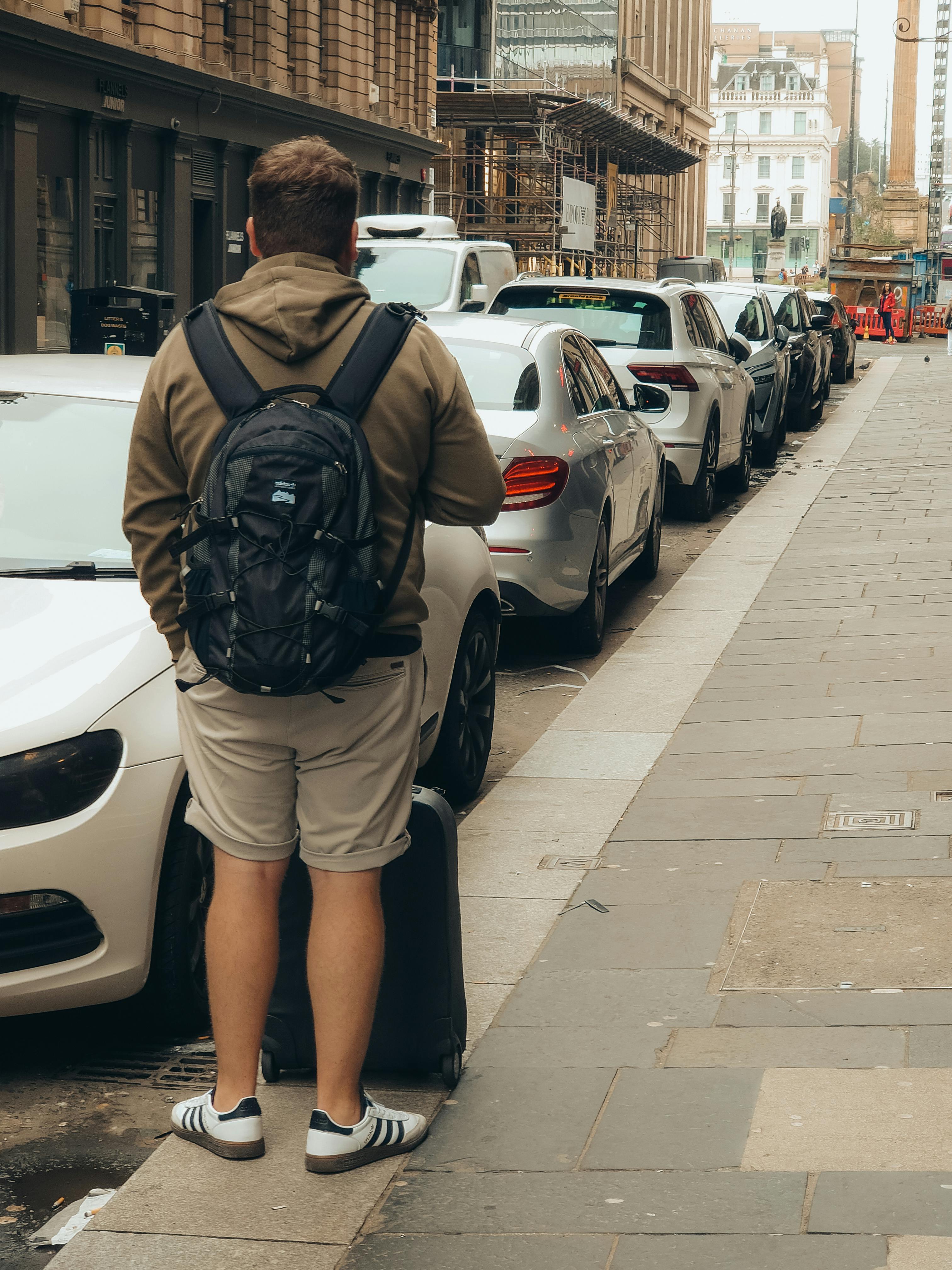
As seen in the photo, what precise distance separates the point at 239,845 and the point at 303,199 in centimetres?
118

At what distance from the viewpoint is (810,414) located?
2302cm

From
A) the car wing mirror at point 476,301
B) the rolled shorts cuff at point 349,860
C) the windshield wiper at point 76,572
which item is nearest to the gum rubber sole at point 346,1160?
the rolled shorts cuff at point 349,860

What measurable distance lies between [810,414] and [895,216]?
183ft

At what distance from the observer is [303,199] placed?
3.04 metres

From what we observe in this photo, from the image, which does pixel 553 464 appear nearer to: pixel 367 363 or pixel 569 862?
pixel 569 862

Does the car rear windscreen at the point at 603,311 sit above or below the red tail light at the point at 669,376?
above

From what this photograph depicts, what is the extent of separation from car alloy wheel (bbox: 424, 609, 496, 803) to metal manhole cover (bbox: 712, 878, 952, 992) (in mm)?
1425

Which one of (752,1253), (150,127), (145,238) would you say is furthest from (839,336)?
(752,1253)

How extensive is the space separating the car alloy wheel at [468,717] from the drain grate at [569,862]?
0.74m

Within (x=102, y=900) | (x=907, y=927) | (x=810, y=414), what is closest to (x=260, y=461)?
(x=102, y=900)

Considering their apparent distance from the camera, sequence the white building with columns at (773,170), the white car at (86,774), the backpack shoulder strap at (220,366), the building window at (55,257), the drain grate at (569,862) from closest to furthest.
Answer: the backpack shoulder strap at (220,366) < the white car at (86,774) < the drain grate at (569,862) < the building window at (55,257) < the white building with columns at (773,170)

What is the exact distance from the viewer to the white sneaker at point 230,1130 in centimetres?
322

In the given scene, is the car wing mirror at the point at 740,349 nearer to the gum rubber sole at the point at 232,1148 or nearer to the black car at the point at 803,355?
the black car at the point at 803,355

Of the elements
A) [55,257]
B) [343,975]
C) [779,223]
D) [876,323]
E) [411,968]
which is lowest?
[411,968]
